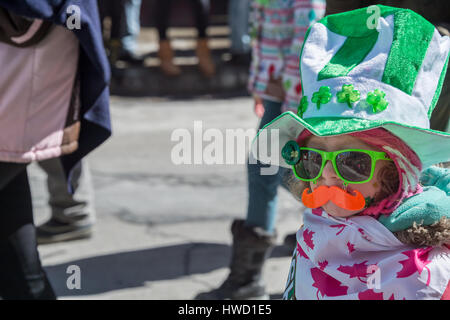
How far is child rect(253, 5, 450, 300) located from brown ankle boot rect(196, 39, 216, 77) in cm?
561

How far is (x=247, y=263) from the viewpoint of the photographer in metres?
2.80

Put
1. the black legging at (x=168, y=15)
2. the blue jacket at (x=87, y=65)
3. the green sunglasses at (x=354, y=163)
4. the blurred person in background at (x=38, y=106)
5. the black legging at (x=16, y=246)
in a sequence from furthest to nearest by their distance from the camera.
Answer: the black legging at (x=168, y=15) → the black legging at (x=16, y=246) → the blurred person in background at (x=38, y=106) → the blue jacket at (x=87, y=65) → the green sunglasses at (x=354, y=163)

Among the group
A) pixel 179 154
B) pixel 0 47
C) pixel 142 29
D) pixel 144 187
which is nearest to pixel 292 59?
pixel 0 47

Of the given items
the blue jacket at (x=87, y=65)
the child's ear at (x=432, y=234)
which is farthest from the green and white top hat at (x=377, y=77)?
the blue jacket at (x=87, y=65)

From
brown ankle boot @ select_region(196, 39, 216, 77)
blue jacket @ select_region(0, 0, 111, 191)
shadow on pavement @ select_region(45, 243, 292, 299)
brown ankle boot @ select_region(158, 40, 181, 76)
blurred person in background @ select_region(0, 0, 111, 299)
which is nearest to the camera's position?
blue jacket @ select_region(0, 0, 111, 191)

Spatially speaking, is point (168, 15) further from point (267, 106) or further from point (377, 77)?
point (377, 77)

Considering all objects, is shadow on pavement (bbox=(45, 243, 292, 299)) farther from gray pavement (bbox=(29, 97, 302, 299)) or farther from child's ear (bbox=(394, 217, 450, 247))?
child's ear (bbox=(394, 217, 450, 247))

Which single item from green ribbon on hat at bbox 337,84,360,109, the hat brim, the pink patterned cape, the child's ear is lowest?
the pink patterned cape

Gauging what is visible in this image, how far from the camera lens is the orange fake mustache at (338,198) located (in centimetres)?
156

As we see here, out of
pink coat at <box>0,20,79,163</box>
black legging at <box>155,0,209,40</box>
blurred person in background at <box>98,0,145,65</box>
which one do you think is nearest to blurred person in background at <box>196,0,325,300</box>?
pink coat at <box>0,20,79,163</box>

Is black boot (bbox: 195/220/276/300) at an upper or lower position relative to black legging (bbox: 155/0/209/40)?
upper

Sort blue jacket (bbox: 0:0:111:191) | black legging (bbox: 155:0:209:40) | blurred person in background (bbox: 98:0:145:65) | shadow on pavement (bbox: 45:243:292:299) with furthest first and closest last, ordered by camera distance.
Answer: black legging (bbox: 155:0:209:40)
blurred person in background (bbox: 98:0:145:65)
shadow on pavement (bbox: 45:243:292:299)
blue jacket (bbox: 0:0:111:191)

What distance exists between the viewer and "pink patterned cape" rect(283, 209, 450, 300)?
4.81 feet

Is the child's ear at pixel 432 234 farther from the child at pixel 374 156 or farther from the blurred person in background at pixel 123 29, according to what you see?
the blurred person in background at pixel 123 29
